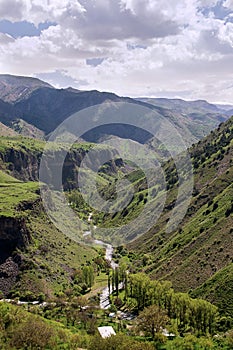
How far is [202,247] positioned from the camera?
14325 centimetres

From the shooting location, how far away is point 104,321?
112m

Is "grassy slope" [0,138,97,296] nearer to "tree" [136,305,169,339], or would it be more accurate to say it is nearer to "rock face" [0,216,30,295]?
"rock face" [0,216,30,295]

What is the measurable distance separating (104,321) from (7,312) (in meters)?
36.5

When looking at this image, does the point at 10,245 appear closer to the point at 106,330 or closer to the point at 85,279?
the point at 85,279

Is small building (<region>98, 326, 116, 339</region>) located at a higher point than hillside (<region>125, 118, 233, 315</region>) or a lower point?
lower

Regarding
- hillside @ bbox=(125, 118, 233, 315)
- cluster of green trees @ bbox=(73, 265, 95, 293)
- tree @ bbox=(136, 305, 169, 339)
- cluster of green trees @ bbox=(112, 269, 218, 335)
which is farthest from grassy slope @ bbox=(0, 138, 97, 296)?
tree @ bbox=(136, 305, 169, 339)

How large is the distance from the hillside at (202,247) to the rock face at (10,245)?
175 ft

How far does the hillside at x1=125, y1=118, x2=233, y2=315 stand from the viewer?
117875mm

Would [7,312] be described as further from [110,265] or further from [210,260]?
[110,265]

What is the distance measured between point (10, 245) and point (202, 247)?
76.1 metres

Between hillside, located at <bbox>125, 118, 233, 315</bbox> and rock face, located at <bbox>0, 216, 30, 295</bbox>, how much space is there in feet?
175

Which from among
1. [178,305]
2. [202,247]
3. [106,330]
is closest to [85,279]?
[202,247]

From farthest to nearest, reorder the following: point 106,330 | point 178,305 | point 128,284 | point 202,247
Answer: point 128,284 < point 202,247 < point 178,305 < point 106,330

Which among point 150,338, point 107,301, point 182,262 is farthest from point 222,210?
point 150,338
